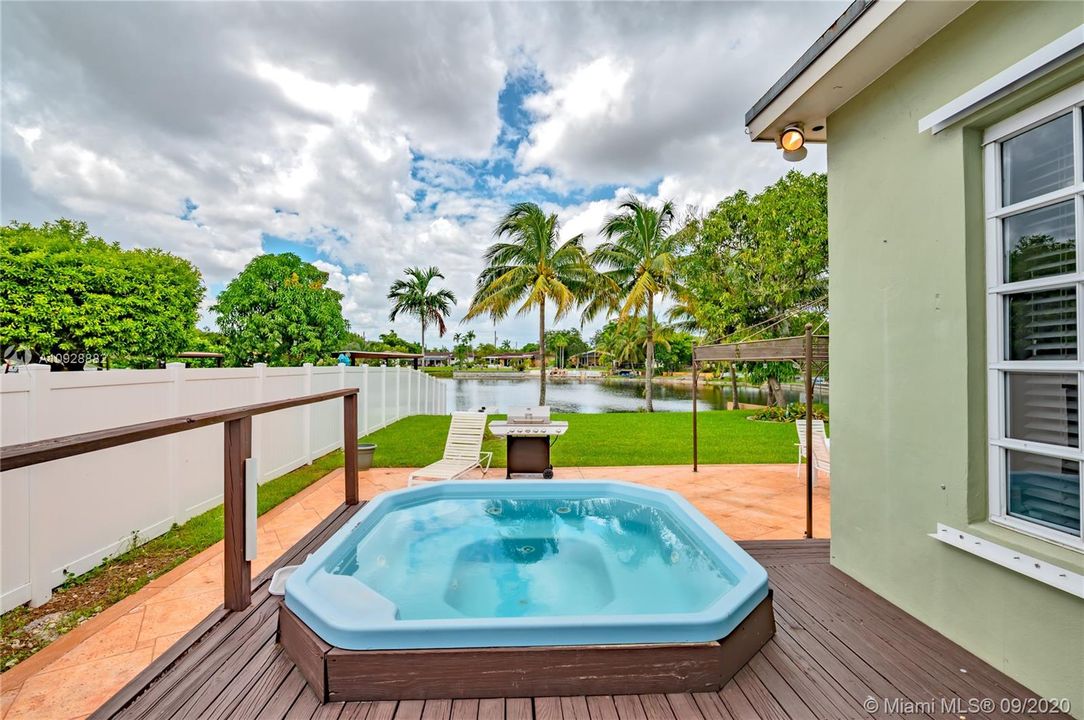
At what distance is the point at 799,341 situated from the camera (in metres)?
4.06

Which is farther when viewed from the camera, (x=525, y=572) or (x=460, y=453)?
(x=460, y=453)

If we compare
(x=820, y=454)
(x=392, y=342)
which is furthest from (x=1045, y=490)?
(x=392, y=342)

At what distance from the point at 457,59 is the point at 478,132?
2.76 meters

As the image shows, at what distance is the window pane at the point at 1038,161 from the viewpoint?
1.84 metres

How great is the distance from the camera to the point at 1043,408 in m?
1.93

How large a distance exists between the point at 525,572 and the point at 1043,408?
11.8 ft

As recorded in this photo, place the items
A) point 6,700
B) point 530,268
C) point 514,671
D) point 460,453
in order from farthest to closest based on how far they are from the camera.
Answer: point 530,268 → point 460,453 → point 6,700 → point 514,671

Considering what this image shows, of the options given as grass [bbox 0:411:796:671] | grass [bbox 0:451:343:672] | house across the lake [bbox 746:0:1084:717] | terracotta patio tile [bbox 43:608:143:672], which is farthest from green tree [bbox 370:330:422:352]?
house across the lake [bbox 746:0:1084:717]

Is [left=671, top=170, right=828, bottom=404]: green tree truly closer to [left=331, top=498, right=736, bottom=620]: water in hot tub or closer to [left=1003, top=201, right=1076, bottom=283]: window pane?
[left=331, top=498, right=736, bottom=620]: water in hot tub

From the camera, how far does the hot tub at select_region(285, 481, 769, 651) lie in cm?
193

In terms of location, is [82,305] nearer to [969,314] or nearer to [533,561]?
[533,561]

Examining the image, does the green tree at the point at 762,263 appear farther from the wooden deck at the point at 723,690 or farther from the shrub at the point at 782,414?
the wooden deck at the point at 723,690

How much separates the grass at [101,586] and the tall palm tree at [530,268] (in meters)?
10.0

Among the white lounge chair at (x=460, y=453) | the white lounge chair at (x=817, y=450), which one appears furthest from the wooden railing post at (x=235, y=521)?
the white lounge chair at (x=817, y=450)
